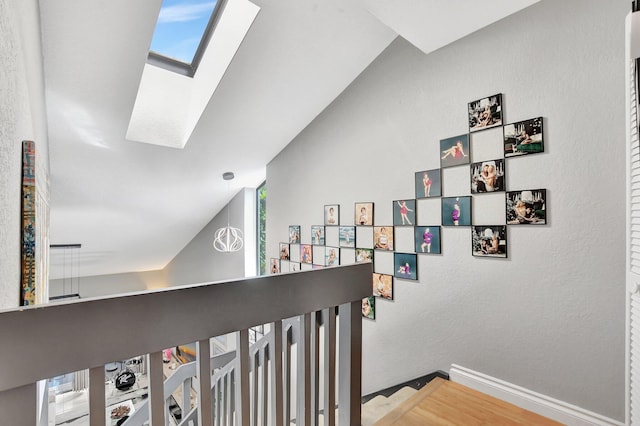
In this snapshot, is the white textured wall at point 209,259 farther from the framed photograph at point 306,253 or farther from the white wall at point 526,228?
the white wall at point 526,228

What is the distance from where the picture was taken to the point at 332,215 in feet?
10.5

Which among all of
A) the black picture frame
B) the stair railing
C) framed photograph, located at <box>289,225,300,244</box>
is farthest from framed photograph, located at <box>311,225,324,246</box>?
the stair railing

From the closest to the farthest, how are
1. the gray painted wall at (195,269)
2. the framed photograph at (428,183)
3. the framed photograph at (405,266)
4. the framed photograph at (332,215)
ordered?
1. the framed photograph at (428,183)
2. the framed photograph at (405,266)
3. the framed photograph at (332,215)
4. the gray painted wall at (195,269)

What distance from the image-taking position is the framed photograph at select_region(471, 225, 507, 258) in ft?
6.23

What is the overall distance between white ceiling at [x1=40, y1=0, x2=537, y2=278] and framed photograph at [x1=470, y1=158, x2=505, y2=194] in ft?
3.03

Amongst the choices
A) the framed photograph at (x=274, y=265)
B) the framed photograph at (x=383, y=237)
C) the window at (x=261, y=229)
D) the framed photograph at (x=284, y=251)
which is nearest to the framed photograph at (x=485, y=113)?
the framed photograph at (x=383, y=237)

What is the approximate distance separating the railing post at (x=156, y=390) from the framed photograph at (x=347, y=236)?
7.87ft

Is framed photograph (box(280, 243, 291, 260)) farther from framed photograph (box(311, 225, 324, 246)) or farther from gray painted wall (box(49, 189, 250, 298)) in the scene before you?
gray painted wall (box(49, 189, 250, 298))

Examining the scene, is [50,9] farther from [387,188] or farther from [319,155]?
[387,188]

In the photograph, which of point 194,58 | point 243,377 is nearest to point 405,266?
point 243,377

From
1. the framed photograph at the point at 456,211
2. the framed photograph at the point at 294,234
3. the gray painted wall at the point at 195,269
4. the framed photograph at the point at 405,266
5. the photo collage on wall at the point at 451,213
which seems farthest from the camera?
the gray painted wall at the point at 195,269

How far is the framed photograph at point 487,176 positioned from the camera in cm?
192

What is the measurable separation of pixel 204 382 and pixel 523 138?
208 cm

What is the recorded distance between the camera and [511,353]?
1858 millimetres
